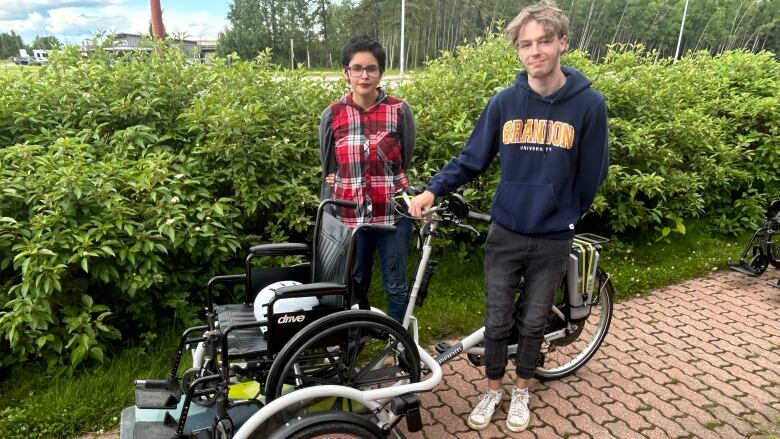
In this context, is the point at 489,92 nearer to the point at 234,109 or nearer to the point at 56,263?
the point at 234,109

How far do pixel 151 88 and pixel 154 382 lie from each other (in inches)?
98.3

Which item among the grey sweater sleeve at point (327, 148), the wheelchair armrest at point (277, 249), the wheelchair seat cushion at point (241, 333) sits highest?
the grey sweater sleeve at point (327, 148)

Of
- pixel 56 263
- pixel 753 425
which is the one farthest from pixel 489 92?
pixel 56 263

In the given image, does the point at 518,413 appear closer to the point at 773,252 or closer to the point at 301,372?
the point at 301,372

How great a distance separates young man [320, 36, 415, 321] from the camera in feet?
9.03

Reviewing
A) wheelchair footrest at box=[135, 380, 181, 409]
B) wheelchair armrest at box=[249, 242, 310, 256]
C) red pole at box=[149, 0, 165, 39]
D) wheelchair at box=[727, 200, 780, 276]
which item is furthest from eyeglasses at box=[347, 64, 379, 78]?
wheelchair at box=[727, 200, 780, 276]

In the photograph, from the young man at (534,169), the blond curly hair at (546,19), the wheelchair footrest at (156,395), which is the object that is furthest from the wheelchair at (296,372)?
the blond curly hair at (546,19)

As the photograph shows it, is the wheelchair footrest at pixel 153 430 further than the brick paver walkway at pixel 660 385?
No

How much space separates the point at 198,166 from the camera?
3.71 m

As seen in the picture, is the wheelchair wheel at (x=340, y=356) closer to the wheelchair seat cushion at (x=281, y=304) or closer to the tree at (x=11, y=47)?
the wheelchair seat cushion at (x=281, y=304)

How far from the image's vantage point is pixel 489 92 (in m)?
4.90

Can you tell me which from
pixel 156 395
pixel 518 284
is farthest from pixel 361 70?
pixel 156 395

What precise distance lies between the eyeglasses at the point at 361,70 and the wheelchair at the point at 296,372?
68 cm

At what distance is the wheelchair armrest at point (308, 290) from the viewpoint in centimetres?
208
